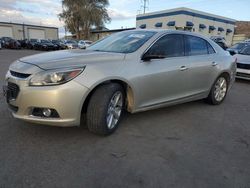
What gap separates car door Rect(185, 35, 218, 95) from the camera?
4.74 metres

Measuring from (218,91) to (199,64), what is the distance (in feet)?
4.04

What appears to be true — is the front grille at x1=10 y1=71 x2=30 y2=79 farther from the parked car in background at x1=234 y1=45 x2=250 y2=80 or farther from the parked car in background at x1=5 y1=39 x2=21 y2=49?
the parked car in background at x1=5 y1=39 x2=21 y2=49

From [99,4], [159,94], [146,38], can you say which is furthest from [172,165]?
[99,4]

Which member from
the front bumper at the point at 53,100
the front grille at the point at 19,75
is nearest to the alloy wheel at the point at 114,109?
the front bumper at the point at 53,100

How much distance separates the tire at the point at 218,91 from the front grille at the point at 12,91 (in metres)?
4.06

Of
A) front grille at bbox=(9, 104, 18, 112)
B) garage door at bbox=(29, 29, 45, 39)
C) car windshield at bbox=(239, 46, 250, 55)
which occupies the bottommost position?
front grille at bbox=(9, 104, 18, 112)

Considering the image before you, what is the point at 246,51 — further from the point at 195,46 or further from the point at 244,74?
the point at 195,46

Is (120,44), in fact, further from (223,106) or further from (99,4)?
(99,4)

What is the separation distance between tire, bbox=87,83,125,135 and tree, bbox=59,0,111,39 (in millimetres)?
44993

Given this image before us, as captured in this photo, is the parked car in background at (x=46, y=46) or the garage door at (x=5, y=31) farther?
the garage door at (x=5, y=31)

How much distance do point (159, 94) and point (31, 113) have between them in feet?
6.86

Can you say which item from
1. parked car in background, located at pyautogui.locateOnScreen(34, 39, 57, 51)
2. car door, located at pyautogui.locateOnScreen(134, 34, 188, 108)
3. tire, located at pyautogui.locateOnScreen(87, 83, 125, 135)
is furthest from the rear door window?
parked car in background, located at pyautogui.locateOnScreen(34, 39, 57, 51)

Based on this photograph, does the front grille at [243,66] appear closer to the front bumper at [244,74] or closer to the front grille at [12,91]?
the front bumper at [244,74]

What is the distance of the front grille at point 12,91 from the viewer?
10.3 ft
